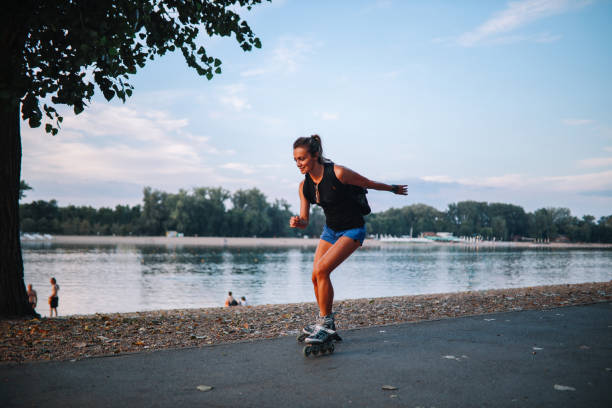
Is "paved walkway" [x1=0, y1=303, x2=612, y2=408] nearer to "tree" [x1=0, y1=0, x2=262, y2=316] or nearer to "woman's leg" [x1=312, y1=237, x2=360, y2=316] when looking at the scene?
"woman's leg" [x1=312, y1=237, x2=360, y2=316]

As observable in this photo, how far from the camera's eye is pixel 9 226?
24.5 ft

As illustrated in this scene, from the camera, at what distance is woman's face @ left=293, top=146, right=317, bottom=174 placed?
5.40 m

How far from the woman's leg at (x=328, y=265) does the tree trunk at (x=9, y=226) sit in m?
4.88

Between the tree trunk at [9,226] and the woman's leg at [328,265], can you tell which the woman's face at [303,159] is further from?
the tree trunk at [9,226]

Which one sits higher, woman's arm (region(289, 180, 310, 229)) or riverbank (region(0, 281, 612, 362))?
woman's arm (region(289, 180, 310, 229))

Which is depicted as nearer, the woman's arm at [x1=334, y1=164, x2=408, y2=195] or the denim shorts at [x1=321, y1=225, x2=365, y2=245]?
the woman's arm at [x1=334, y1=164, x2=408, y2=195]

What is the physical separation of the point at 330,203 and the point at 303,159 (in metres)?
0.58

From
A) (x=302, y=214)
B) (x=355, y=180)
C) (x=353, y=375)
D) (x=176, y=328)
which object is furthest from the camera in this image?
(x=176, y=328)

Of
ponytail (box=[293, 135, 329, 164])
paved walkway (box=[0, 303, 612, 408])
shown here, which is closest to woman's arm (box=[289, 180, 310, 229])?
ponytail (box=[293, 135, 329, 164])

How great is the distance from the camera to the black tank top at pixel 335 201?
5.40m

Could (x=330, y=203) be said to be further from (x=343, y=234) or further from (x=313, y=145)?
(x=313, y=145)

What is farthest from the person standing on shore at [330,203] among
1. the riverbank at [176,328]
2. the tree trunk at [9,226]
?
the tree trunk at [9,226]

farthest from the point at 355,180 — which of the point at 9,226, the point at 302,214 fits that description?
the point at 9,226

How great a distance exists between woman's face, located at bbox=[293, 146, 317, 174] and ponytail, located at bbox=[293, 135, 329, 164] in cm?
4
